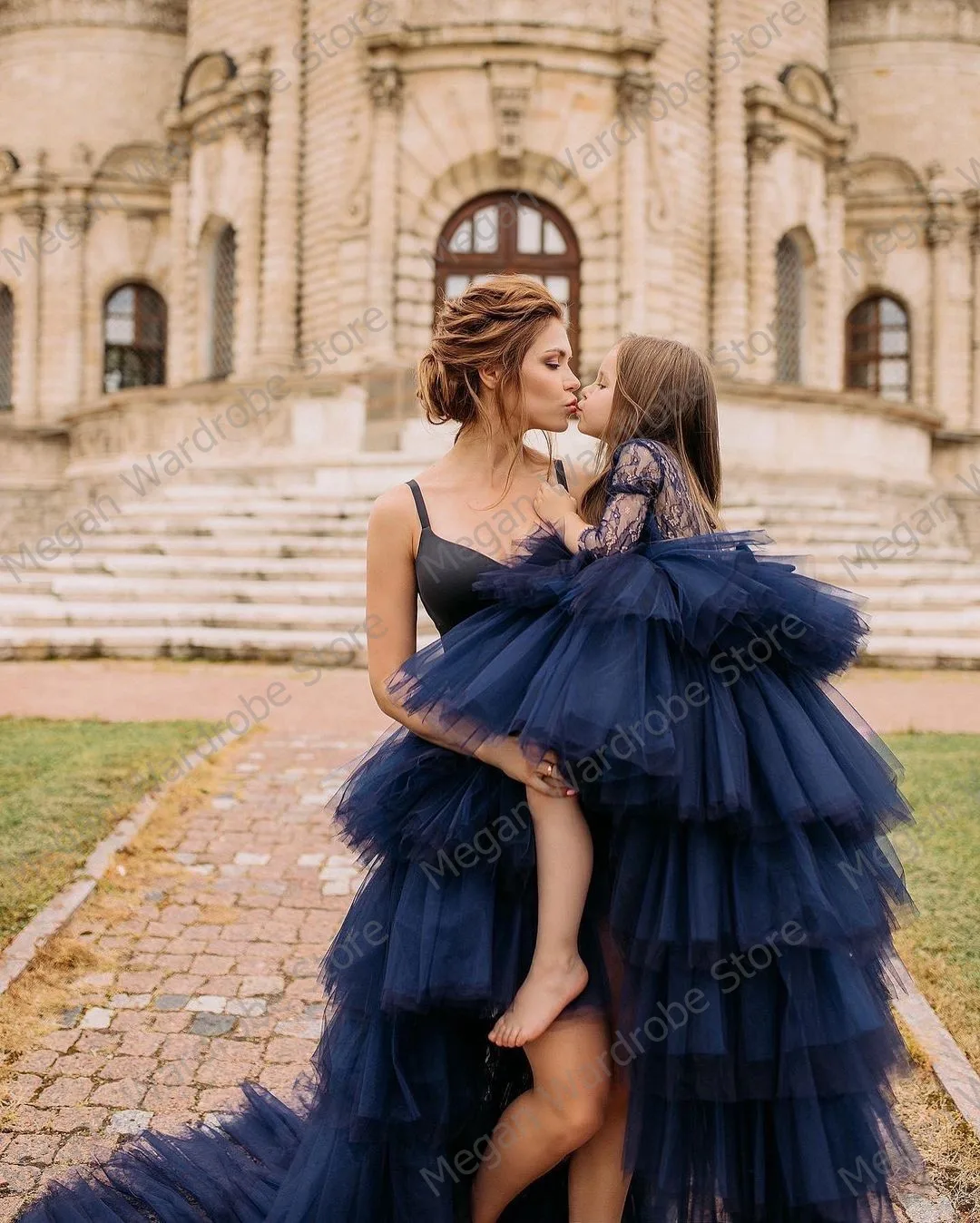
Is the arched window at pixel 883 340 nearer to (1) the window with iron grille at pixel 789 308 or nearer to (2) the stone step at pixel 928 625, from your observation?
(1) the window with iron grille at pixel 789 308

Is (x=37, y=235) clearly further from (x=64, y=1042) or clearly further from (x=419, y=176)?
(x=64, y=1042)

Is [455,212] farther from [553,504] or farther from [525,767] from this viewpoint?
[525,767]

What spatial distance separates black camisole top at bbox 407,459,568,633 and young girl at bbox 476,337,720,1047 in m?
0.17

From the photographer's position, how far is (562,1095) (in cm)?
182

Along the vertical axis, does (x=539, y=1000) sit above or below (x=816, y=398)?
below

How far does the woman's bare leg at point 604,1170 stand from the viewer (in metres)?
1.88

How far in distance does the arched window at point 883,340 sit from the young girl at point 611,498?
23991 millimetres

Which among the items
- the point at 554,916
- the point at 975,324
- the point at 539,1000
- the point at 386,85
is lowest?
the point at 539,1000

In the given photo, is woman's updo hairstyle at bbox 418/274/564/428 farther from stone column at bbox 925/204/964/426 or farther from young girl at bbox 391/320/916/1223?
stone column at bbox 925/204/964/426

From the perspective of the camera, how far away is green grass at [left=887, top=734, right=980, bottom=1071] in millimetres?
3285

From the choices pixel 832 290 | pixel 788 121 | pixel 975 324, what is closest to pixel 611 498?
pixel 788 121

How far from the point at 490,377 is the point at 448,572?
0.40m

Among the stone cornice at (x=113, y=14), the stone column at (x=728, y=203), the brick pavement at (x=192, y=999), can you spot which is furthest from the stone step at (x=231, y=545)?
the stone cornice at (x=113, y=14)

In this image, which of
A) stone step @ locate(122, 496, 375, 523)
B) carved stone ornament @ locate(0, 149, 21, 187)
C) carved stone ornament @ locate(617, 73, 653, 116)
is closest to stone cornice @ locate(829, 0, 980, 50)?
carved stone ornament @ locate(617, 73, 653, 116)
